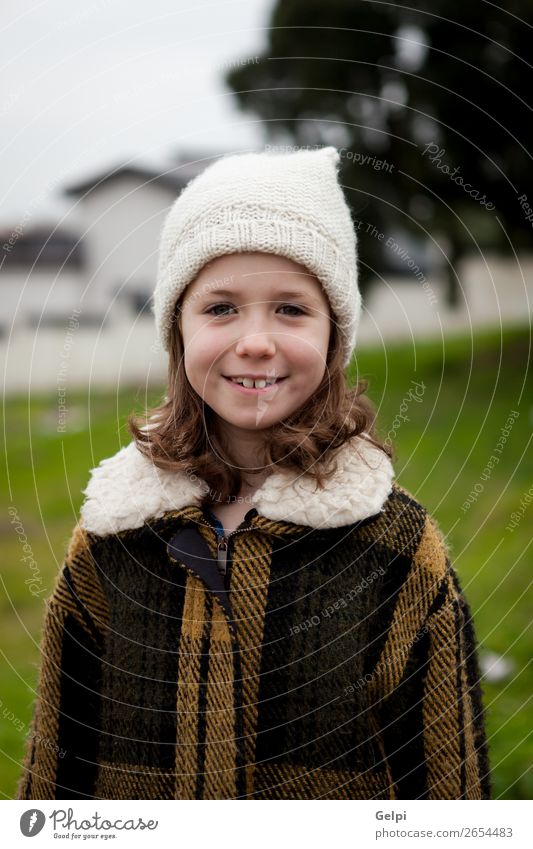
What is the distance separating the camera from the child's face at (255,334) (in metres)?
0.90

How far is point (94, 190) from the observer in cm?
151

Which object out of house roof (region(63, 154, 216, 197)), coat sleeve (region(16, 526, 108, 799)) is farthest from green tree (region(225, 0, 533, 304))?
coat sleeve (region(16, 526, 108, 799))

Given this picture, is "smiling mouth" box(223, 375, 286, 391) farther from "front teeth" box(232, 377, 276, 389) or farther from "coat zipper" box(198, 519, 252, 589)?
"coat zipper" box(198, 519, 252, 589)

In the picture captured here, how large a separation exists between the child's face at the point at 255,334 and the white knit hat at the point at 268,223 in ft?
0.06

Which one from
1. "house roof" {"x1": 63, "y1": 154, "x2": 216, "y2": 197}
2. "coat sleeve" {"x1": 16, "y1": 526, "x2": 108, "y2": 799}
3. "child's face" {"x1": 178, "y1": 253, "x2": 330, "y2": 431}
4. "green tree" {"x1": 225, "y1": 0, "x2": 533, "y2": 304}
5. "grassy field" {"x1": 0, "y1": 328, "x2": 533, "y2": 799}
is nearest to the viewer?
"child's face" {"x1": 178, "y1": 253, "x2": 330, "y2": 431}

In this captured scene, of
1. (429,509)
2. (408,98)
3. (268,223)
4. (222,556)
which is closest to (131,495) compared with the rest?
(222,556)

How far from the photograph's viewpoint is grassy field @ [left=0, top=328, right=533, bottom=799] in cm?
170

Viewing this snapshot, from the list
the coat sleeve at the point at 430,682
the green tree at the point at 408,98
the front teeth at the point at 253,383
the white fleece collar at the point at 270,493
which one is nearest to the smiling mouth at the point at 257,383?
the front teeth at the point at 253,383
